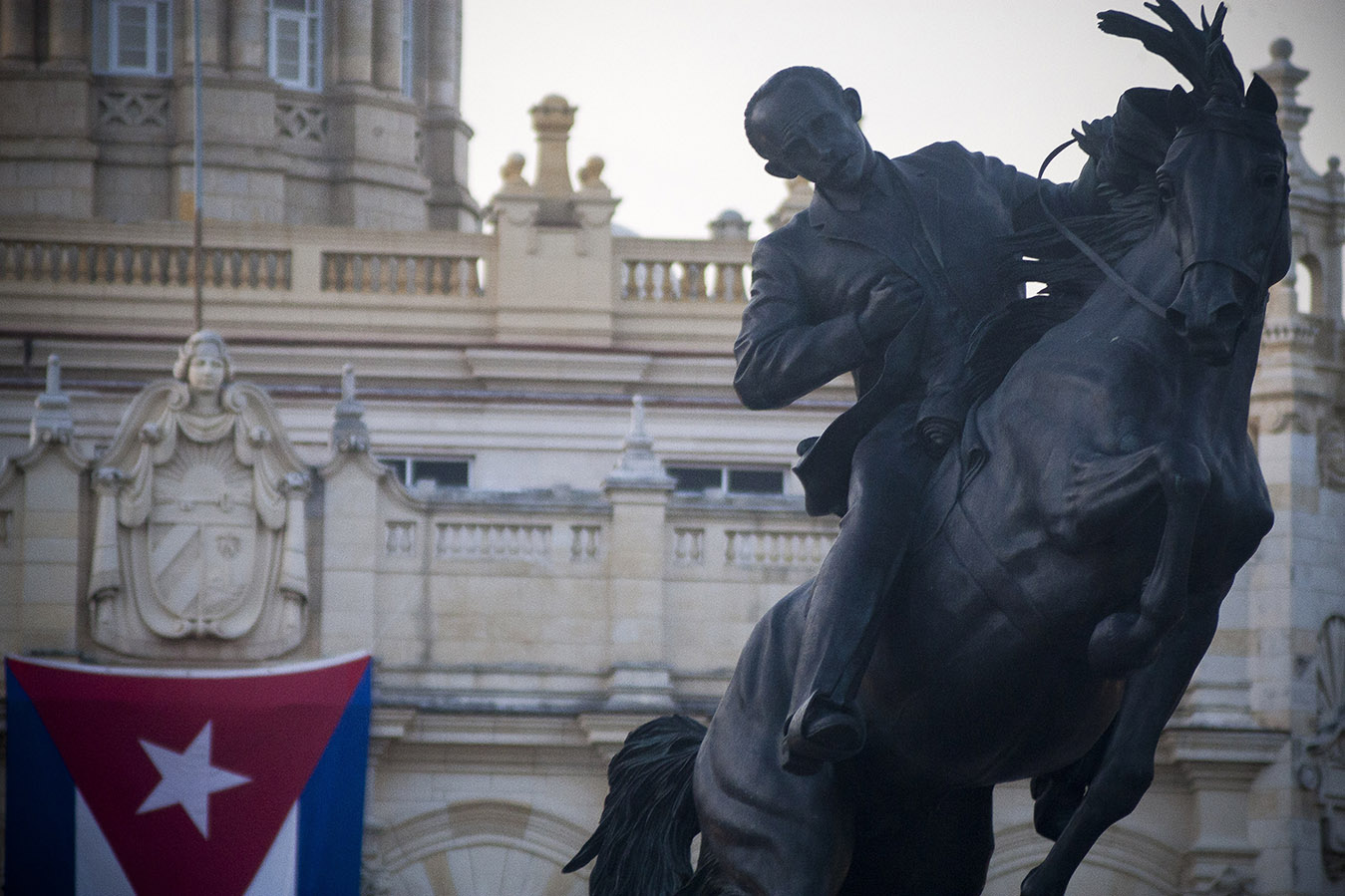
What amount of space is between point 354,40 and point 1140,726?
39971 mm

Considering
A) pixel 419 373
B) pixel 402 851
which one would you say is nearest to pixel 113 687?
pixel 402 851

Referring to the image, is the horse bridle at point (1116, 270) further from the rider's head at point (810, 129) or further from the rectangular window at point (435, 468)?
the rectangular window at point (435, 468)

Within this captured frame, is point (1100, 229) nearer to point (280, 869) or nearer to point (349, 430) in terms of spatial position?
point (280, 869)

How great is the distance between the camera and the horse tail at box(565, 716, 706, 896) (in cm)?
742

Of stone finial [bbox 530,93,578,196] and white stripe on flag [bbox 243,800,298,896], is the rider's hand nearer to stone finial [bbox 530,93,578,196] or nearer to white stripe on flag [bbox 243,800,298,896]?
white stripe on flag [bbox 243,800,298,896]

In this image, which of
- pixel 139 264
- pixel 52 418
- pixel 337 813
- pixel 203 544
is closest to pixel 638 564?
pixel 337 813

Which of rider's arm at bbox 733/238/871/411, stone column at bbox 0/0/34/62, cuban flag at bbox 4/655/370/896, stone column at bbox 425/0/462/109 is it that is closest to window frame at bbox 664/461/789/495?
cuban flag at bbox 4/655/370/896

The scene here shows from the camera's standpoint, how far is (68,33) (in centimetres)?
4344

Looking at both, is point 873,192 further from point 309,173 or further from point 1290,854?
point 309,173

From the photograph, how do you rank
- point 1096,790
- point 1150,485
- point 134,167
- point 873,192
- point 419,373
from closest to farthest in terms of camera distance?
point 1150,485 < point 1096,790 < point 873,192 < point 419,373 < point 134,167

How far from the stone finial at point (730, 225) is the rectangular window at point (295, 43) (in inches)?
371

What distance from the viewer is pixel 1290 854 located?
96.9ft

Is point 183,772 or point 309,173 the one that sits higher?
point 309,173

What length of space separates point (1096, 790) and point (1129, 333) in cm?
108
